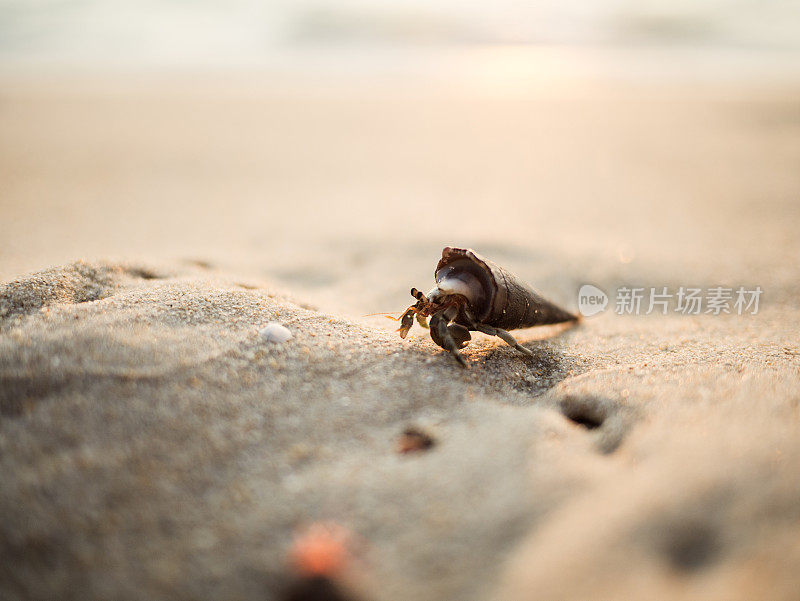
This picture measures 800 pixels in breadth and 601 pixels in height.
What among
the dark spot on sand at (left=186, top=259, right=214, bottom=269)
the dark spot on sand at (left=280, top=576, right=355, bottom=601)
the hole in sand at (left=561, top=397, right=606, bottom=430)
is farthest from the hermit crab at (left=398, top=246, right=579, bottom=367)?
the dark spot on sand at (left=186, top=259, right=214, bottom=269)

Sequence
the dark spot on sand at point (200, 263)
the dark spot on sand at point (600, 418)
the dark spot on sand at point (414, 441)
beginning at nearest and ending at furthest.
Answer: the dark spot on sand at point (414, 441), the dark spot on sand at point (600, 418), the dark spot on sand at point (200, 263)

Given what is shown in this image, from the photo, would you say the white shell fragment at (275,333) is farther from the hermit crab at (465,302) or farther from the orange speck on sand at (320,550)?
the orange speck on sand at (320,550)

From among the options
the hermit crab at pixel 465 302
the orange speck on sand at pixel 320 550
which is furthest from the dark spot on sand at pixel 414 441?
the hermit crab at pixel 465 302

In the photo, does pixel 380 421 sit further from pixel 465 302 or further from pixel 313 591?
pixel 465 302

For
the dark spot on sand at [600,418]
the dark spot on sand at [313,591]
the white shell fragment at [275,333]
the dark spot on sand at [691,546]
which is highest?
the white shell fragment at [275,333]

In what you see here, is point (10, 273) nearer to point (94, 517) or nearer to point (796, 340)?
point (94, 517)

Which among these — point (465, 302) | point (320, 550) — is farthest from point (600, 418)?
point (320, 550)
